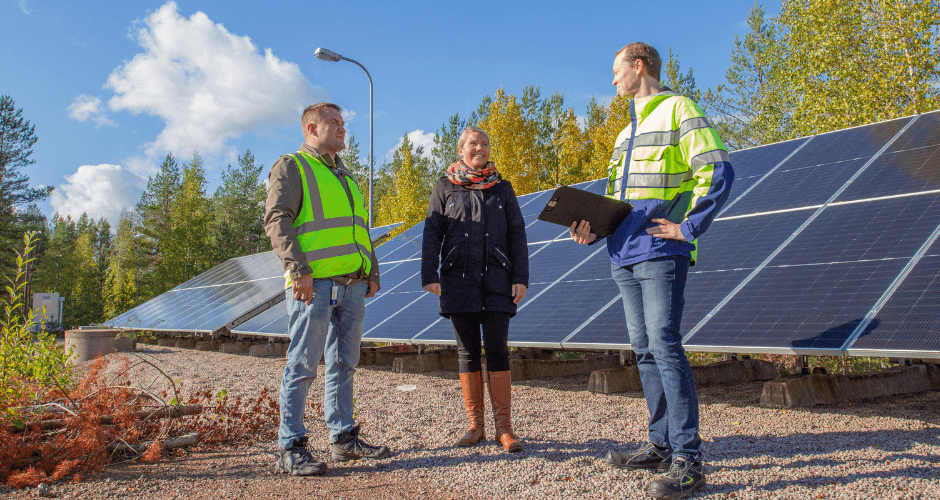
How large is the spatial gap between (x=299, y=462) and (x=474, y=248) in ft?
5.32

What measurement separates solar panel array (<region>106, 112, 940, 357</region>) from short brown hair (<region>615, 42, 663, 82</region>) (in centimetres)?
206

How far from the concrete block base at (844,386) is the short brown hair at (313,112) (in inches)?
158

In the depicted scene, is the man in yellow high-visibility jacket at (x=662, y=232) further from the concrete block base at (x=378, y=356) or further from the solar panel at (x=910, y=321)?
the concrete block base at (x=378, y=356)

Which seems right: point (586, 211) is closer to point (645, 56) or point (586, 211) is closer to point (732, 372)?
point (645, 56)

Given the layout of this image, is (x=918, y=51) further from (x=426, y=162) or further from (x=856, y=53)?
(x=426, y=162)

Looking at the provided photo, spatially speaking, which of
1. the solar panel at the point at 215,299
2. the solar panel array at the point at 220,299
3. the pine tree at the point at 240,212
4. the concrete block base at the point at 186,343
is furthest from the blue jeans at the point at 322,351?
the pine tree at the point at 240,212

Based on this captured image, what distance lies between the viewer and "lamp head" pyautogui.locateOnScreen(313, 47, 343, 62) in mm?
14039

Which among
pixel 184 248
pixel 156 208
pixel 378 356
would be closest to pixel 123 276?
pixel 156 208

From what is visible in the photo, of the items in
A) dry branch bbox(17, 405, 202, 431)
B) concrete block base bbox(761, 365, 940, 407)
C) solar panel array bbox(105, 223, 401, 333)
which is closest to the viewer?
dry branch bbox(17, 405, 202, 431)

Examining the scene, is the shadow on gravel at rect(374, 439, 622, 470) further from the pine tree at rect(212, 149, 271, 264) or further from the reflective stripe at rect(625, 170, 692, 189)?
the pine tree at rect(212, 149, 271, 264)

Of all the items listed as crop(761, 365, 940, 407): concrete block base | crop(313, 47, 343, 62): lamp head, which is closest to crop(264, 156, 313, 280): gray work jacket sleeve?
crop(761, 365, 940, 407): concrete block base

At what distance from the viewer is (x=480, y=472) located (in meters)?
3.17

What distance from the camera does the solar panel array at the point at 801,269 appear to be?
385 centimetres

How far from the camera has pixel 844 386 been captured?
4.82 meters
